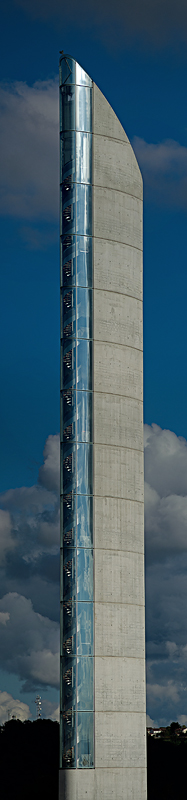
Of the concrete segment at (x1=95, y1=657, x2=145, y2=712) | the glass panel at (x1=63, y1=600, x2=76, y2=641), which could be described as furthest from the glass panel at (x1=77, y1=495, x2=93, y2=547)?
the concrete segment at (x1=95, y1=657, x2=145, y2=712)

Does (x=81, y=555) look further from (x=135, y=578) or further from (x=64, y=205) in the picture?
(x=64, y=205)

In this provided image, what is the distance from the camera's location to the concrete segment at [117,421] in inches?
1970

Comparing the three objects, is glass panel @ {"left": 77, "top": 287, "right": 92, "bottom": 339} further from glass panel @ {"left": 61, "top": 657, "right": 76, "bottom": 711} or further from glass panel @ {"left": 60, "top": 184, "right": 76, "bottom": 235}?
glass panel @ {"left": 61, "top": 657, "right": 76, "bottom": 711}

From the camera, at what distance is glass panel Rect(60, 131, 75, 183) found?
51.1 m

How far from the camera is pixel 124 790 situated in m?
48.1

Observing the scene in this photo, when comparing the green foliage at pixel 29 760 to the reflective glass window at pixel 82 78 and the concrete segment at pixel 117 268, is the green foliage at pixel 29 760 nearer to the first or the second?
the concrete segment at pixel 117 268

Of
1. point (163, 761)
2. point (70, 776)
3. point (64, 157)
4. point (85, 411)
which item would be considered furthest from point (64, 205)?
point (163, 761)

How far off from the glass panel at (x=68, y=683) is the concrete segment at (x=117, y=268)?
1763 cm

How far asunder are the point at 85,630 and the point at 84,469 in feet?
24.0

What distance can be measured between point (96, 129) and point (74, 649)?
81.8 ft

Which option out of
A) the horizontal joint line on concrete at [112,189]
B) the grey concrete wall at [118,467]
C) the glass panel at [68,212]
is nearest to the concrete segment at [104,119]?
the grey concrete wall at [118,467]

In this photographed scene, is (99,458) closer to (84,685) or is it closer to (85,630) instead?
(85,630)

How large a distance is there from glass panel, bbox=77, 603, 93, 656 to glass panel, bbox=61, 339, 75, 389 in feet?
33.7

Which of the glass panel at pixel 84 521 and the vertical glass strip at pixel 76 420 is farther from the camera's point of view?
the glass panel at pixel 84 521
